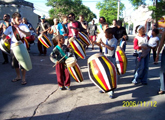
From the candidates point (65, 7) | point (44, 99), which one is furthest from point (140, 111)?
point (65, 7)

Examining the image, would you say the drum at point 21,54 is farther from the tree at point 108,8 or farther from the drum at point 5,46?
the tree at point 108,8

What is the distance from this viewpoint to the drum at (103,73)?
9.78ft

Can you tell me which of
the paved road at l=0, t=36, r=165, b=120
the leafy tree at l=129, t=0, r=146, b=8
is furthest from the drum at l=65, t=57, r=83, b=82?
the leafy tree at l=129, t=0, r=146, b=8

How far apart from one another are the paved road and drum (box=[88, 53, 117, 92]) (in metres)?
0.53

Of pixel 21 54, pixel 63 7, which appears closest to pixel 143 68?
pixel 21 54

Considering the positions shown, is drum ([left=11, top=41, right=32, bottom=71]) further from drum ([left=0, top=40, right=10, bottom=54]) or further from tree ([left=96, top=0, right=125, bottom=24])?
tree ([left=96, top=0, right=125, bottom=24])

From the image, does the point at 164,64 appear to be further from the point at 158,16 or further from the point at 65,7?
the point at 65,7

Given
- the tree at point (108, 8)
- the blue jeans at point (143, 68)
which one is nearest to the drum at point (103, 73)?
the blue jeans at point (143, 68)

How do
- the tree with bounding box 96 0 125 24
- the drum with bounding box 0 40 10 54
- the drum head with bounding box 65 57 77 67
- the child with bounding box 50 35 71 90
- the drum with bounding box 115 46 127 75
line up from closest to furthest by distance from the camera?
the drum head with bounding box 65 57 77 67
the child with bounding box 50 35 71 90
the drum with bounding box 115 46 127 75
the drum with bounding box 0 40 10 54
the tree with bounding box 96 0 125 24

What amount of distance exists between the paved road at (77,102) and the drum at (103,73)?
20.7 inches

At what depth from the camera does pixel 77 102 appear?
11.5 feet

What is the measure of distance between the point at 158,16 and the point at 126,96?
39.5 feet

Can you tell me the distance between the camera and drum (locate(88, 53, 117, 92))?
9.78 ft
